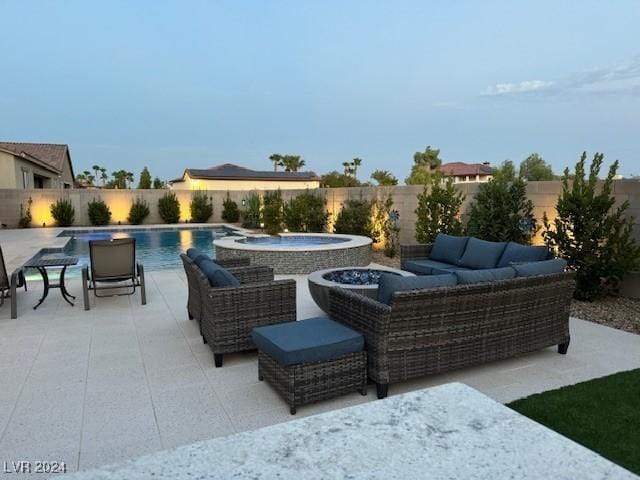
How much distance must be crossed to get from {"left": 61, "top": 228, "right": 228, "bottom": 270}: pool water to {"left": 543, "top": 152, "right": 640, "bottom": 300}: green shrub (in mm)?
7958

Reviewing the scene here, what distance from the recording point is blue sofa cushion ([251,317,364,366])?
10.0 feet

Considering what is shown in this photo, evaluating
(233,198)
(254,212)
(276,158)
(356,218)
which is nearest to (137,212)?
(233,198)

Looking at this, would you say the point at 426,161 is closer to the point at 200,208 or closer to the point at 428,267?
the point at 200,208

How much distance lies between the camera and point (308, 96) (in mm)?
27281

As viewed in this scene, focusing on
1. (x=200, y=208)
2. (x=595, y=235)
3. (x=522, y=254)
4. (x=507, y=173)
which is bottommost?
(x=522, y=254)

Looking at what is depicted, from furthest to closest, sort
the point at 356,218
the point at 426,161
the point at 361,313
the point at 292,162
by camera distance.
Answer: the point at 292,162 → the point at 426,161 → the point at 356,218 → the point at 361,313

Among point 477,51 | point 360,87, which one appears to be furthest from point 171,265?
point 360,87

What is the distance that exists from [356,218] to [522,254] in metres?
6.41

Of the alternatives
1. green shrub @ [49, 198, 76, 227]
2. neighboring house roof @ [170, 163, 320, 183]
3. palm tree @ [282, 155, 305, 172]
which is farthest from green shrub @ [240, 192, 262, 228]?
palm tree @ [282, 155, 305, 172]

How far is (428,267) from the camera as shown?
6805 mm

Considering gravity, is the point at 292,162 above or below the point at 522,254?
above

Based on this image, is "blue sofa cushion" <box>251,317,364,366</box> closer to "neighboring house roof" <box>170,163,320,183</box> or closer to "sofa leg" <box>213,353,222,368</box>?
"sofa leg" <box>213,353,222,368</box>

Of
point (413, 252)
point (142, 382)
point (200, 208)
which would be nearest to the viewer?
point (142, 382)

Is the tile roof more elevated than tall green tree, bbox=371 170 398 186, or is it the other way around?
the tile roof
